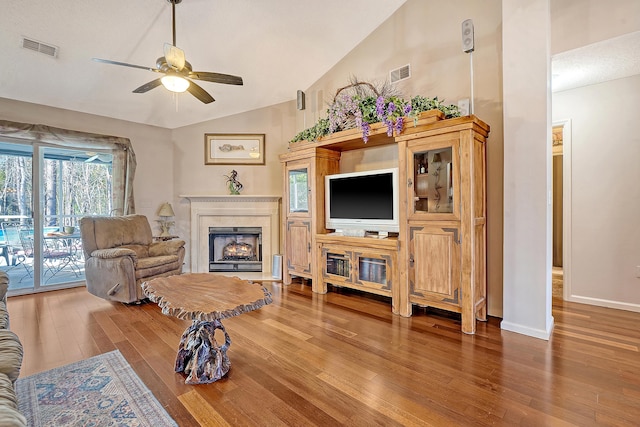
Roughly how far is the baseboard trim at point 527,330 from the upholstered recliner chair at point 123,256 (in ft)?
12.8

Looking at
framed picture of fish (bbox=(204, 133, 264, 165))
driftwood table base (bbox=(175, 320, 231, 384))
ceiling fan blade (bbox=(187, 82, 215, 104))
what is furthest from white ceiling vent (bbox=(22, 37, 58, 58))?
driftwood table base (bbox=(175, 320, 231, 384))

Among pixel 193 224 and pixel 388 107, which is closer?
pixel 388 107

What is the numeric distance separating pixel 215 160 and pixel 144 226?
5.10 feet

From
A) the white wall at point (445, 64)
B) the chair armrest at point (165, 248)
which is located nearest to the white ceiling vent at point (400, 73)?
the white wall at point (445, 64)

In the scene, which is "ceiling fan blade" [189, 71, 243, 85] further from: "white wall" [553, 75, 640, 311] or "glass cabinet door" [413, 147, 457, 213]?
"white wall" [553, 75, 640, 311]

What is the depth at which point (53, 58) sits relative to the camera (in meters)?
3.44

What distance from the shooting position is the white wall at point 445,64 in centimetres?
305

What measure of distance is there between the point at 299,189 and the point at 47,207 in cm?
367

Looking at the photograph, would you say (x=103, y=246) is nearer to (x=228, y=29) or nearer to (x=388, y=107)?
(x=228, y=29)

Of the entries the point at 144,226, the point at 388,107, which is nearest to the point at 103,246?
the point at 144,226

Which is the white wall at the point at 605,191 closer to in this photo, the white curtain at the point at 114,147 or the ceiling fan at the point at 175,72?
the ceiling fan at the point at 175,72

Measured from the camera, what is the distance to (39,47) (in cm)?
326

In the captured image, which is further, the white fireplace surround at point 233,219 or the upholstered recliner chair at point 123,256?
the white fireplace surround at point 233,219

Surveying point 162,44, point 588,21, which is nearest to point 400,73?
point 588,21
